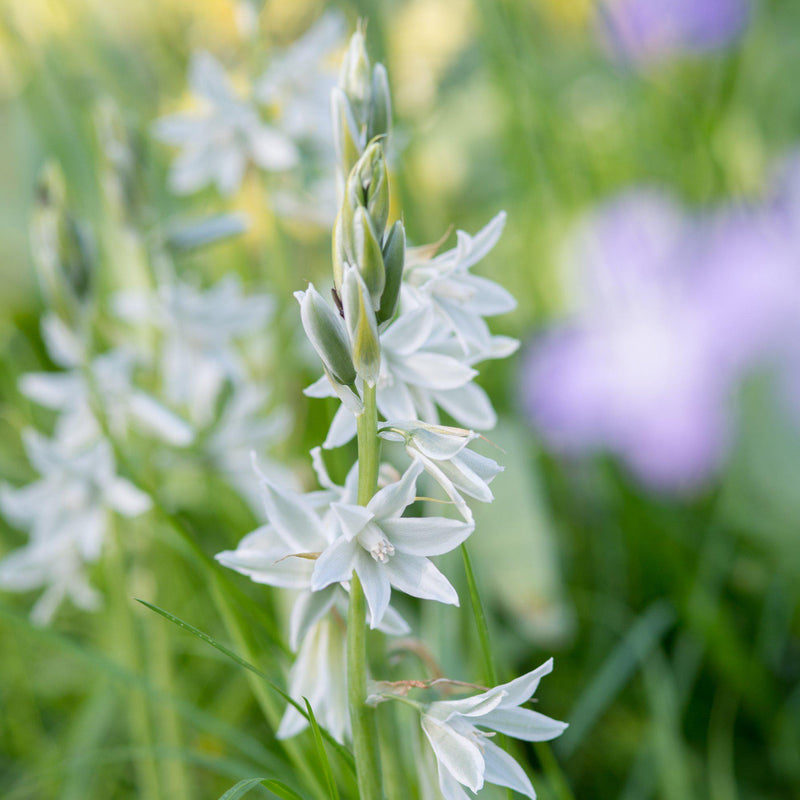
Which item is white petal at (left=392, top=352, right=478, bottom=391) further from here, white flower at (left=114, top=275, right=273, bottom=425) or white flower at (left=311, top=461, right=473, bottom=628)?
white flower at (left=114, top=275, right=273, bottom=425)

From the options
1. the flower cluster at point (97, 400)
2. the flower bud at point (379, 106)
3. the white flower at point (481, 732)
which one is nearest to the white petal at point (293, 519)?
the white flower at point (481, 732)

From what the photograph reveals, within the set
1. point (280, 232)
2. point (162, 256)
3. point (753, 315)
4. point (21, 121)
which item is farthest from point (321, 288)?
point (21, 121)

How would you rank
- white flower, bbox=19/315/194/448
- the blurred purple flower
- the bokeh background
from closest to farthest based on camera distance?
white flower, bbox=19/315/194/448, the bokeh background, the blurred purple flower

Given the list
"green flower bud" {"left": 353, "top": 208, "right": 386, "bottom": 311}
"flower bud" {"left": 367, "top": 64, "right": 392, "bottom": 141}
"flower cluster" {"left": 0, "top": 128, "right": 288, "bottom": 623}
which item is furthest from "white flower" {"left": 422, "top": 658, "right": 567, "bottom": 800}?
"flower cluster" {"left": 0, "top": 128, "right": 288, "bottom": 623}

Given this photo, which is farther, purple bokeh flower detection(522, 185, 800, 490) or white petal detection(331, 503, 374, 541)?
purple bokeh flower detection(522, 185, 800, 490)

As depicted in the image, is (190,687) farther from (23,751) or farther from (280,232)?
(280,232)

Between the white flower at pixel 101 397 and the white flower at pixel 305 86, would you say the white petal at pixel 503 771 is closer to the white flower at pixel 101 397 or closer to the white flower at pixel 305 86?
the white flower at pixel 101 397
